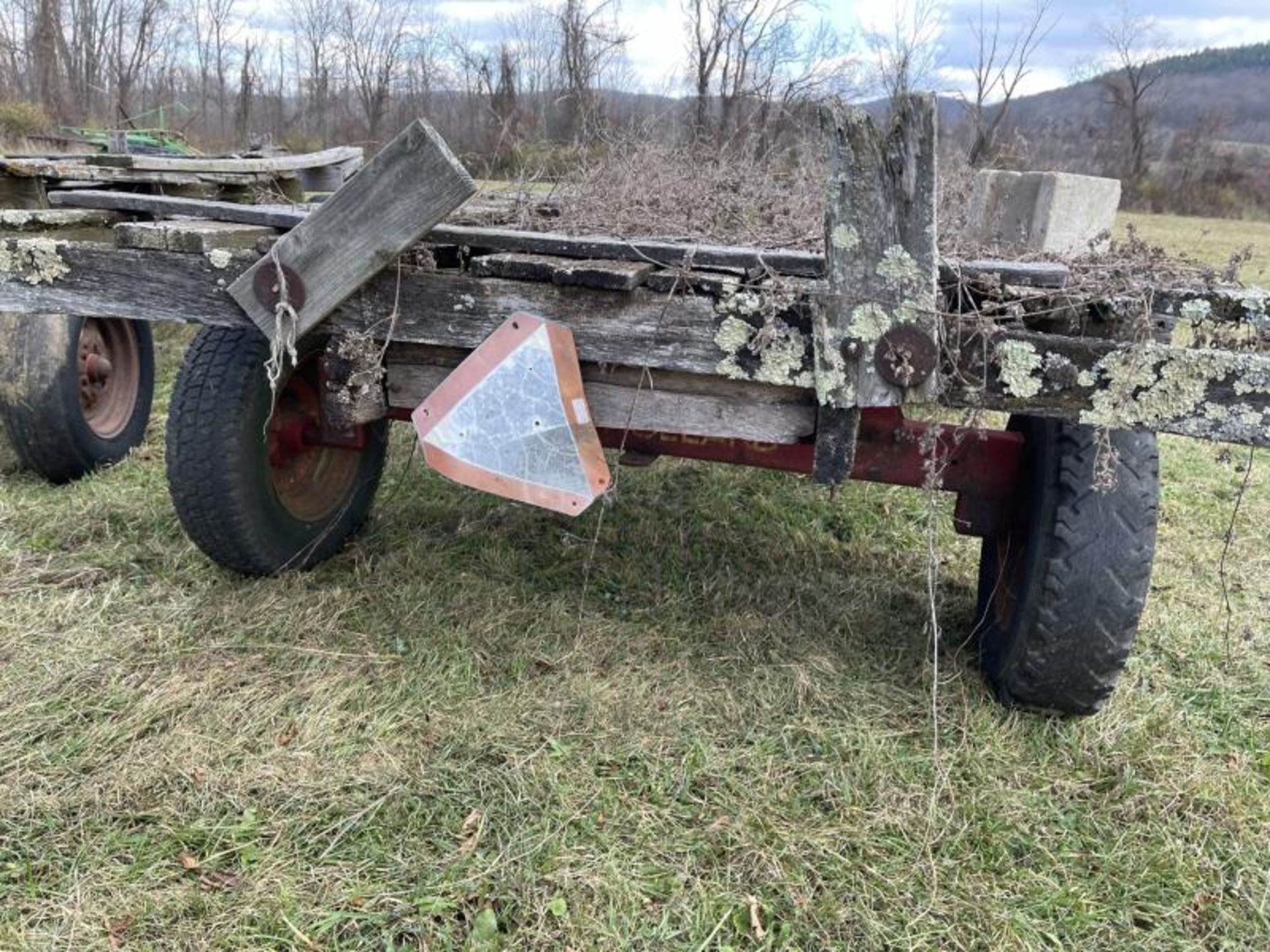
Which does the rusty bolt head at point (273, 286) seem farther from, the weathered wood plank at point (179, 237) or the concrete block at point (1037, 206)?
the concrete block at point (1037, 206)

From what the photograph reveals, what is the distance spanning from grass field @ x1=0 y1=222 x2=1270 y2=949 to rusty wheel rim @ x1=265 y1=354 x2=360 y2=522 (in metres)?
0.21

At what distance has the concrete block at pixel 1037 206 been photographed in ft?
14.2

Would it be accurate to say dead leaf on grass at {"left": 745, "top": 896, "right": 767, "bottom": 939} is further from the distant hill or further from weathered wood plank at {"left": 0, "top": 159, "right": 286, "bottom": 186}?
the distant hill

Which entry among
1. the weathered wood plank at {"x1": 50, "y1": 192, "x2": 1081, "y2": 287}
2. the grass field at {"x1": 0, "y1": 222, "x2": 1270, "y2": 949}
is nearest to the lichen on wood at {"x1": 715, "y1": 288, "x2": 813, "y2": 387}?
the weathered wood plank at {"x1": 50, "y1": 192, "x2": 1081, "y2": 287}

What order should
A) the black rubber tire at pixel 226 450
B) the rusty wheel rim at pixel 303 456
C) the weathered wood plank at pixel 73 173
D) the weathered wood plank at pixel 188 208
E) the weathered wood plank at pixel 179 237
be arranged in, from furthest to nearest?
the weathered wood plank at pixel 73 173, the rusty wheel rim at pixel 303 456, the black rubber tire at pixel 226 450, the weathered wood plank at pixel 188 208, the weathered wood plank at pixel 179 237

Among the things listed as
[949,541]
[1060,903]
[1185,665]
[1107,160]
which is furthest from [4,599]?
[1107,160]

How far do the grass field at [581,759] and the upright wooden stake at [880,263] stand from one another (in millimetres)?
868

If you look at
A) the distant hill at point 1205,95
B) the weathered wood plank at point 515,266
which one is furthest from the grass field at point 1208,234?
the distant hill at point 1205,95

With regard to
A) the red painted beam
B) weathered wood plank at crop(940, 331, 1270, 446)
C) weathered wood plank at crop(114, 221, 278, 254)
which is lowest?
the red painted beam

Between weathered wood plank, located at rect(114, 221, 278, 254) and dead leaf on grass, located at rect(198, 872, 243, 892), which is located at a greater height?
weathered wood plank, located at rect(114, 221, 278, 254)

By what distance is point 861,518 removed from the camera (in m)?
4.04

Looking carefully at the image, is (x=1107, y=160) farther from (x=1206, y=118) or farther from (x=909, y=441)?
(x=909, y=441)

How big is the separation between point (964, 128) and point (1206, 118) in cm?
3436

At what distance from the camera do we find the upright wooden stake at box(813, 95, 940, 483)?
5.87ft
